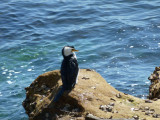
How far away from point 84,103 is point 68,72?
98 cm

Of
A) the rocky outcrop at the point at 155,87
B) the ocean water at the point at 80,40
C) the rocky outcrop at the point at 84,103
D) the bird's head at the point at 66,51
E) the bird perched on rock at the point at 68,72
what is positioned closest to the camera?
the rocky outcrop at the point at 84,103

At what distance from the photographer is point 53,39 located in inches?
768

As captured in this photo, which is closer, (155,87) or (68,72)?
(68,72)

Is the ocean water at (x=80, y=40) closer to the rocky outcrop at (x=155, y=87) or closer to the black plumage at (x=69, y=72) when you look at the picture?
the rocky outcrop at (x=155, y=87)

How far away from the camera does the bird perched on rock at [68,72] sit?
354 inches

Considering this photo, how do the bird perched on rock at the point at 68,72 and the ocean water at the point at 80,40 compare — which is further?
the ocean water at the point at 80,40

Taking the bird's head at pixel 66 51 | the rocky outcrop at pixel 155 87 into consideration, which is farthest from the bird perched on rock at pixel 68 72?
the rocky outcrop at pixel 155 87

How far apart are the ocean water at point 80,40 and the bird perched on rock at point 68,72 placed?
412 cm

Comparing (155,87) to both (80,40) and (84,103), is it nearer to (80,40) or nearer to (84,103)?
(84,103)

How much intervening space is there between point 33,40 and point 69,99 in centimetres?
1100

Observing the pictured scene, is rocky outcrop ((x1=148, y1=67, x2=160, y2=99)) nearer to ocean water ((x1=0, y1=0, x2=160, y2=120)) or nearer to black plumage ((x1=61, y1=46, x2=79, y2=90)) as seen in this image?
ocean water ((x1=0, y1=0, x2=160, y2=120))

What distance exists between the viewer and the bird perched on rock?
354 inches

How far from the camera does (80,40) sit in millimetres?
19109

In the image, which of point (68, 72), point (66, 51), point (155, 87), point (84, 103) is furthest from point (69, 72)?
point (155, 87)
